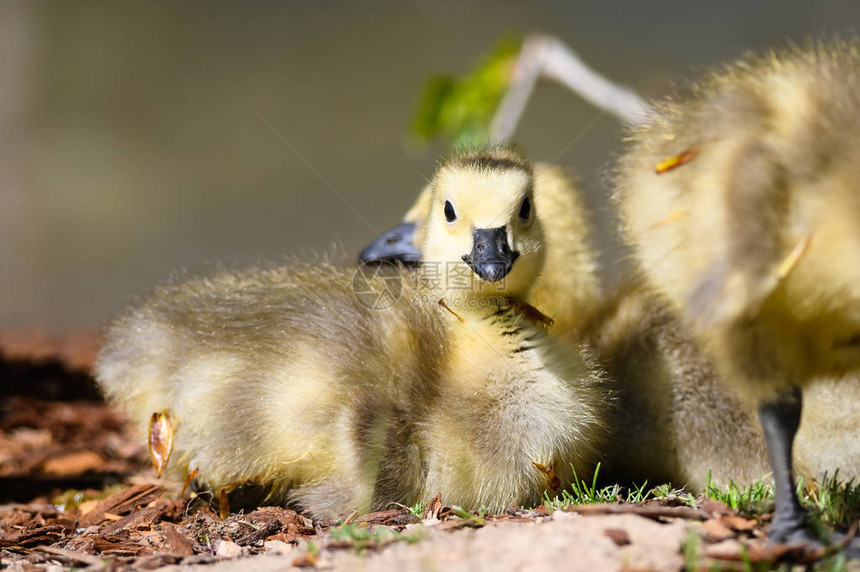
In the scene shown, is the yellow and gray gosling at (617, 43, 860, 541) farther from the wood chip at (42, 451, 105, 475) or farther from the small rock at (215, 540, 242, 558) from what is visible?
the wood chip at (42, 451, 105, 475)

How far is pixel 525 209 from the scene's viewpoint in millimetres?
2164

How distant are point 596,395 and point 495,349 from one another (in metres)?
0.28

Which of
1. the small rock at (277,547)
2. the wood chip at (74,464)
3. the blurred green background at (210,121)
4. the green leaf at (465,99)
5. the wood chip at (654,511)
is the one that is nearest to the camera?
the wood chip at (654,511)

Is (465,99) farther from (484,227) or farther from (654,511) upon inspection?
(654,511)

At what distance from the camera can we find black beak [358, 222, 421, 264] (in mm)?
2537

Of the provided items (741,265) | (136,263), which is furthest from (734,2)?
(741,265)

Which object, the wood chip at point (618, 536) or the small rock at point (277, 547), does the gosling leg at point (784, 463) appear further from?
the small rock at point (277, 547)

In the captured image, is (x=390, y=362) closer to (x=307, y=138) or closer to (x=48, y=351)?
(x=48, y=351)

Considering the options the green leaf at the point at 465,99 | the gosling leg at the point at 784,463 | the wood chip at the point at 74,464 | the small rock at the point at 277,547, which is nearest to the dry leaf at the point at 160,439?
the small rock at the point at 277,547

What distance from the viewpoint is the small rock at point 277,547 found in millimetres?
1764

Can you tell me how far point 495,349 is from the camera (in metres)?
2.08

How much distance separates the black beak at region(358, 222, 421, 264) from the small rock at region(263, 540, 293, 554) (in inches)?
36.7

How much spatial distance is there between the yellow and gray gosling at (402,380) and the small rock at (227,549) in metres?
0.23

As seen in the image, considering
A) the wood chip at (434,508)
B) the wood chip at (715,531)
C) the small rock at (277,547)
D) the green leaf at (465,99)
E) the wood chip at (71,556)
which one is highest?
the green leaf at (465,99)
